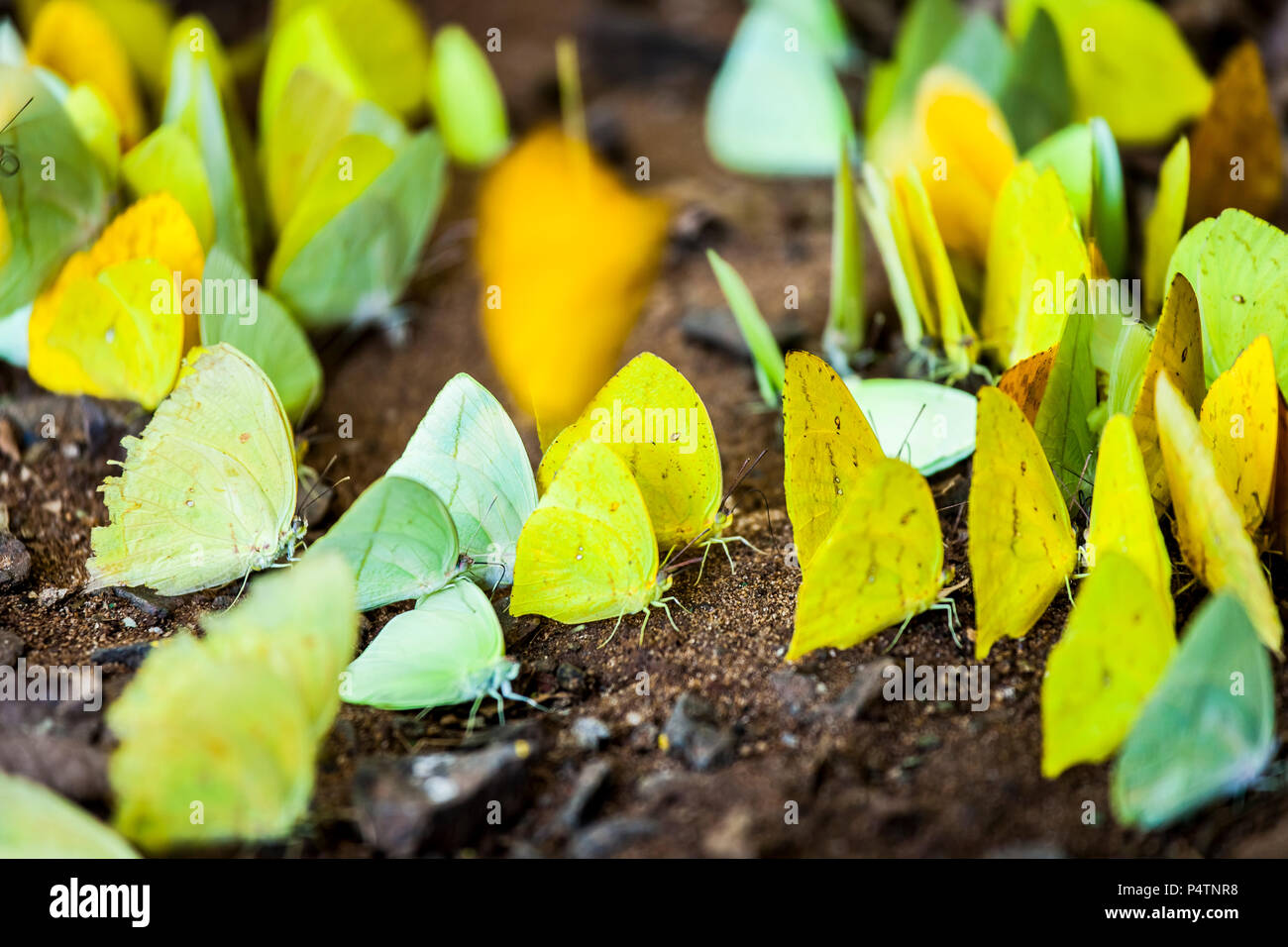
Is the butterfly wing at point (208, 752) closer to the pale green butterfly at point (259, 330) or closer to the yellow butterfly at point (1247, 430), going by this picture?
the pale green butterfly at point (259, 330)

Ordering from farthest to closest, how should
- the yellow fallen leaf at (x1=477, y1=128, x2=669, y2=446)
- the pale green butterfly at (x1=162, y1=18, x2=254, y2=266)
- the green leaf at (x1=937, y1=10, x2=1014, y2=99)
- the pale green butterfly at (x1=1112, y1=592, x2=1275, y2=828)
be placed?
1. the green leaf at (x1=937, y1=10, x2=1014, y2=99)
2. the yellow fallen leaf at (x1=477, y1=128, x2=669, y2=446)
3. the pale green butterfly at (x1=162, y1=18, x2=254, y2=266)
4. the pale green butterfly at (x1=1112, y1=592, x2=1275, y2=828)

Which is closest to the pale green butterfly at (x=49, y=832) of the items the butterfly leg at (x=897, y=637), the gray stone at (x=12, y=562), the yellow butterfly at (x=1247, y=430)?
the gray stone at (x=12, y=562)

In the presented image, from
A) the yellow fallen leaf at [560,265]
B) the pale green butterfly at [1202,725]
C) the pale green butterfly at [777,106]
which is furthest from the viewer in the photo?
the pale green butterfly at [777,106]

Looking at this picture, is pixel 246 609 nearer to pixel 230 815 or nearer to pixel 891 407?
pixel 230 815

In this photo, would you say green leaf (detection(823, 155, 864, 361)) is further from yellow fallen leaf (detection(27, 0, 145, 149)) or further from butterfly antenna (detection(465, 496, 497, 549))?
yellow fallen leaf (detection(27, 0, 145, 149))

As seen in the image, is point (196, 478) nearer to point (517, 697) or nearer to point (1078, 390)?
point (517, 697)

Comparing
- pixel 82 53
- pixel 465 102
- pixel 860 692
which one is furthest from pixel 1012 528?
pixel 82 53

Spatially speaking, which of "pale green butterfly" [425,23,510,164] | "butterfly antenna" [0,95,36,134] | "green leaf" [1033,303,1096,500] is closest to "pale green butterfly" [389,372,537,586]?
"green leaf" [1033,303,1096,500]
